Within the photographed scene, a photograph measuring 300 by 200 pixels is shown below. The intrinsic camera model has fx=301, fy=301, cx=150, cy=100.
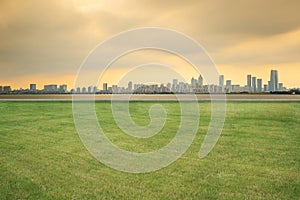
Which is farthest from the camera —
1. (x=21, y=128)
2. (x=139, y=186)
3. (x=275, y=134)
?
(x=21, y=128)

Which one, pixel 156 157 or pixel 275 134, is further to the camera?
pixel 275 134

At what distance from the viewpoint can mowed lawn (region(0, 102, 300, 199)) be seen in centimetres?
680

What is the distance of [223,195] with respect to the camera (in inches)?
260

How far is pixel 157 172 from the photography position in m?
8.38

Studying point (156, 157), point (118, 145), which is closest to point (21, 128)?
point (118, 145)

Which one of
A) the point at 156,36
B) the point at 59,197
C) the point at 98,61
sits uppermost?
the point at 156,36

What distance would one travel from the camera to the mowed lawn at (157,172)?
22.3 feet

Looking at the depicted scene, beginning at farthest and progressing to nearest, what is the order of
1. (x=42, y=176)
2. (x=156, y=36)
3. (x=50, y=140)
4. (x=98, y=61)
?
(x=50, y=140) < (x=156, y=36) < (x=98, y=61) < (x=42, y=176)

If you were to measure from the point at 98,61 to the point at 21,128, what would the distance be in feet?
30.9

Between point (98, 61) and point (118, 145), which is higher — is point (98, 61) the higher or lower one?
the higher one

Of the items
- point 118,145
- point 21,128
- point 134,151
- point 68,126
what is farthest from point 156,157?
point 21,128

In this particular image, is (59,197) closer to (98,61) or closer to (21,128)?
(98,61)

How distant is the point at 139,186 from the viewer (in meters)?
7.22

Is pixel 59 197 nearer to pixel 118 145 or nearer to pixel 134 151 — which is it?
pixel 134 151
